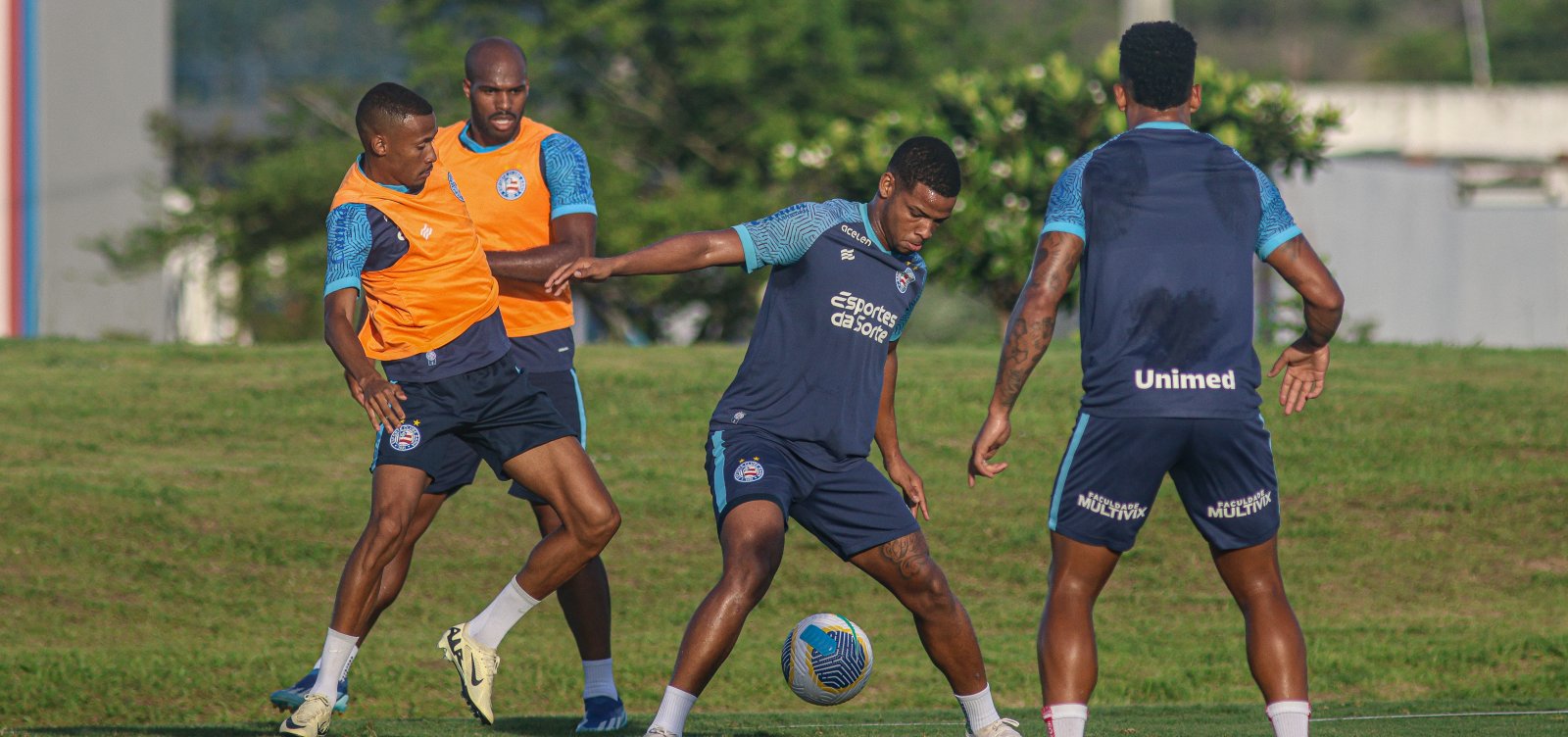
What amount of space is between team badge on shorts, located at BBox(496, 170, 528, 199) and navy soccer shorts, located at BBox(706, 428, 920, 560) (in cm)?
154

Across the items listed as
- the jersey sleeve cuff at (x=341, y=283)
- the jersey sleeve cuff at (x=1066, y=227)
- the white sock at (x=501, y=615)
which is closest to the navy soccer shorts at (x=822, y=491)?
the white sock at (x=501, y=615)

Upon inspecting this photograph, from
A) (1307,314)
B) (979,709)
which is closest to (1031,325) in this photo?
(1307,314)

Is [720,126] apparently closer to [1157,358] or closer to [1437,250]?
[1437,250]

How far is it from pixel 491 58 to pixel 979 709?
318cm

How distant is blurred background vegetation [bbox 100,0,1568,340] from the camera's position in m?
17.1

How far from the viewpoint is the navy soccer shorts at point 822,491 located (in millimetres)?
6359

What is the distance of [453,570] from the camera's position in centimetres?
1120

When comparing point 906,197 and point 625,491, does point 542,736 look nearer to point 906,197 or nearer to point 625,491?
point 906,197

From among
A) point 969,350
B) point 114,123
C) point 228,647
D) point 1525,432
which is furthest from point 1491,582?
point 114,123

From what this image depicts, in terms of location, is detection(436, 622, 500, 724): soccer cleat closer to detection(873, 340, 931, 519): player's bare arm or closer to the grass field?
the grass field

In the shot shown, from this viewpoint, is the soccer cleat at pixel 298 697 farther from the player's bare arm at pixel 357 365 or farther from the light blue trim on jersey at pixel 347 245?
the light blue trim on jersey at pixel 347 245

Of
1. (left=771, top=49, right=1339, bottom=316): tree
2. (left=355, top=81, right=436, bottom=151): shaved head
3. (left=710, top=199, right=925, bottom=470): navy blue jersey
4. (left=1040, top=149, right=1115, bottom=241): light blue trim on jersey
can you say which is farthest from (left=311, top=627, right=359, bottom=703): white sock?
(left=771, top=49, right=1339, bottom=316): tree

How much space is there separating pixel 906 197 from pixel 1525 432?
8.12 metres

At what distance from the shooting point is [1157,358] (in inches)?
219
